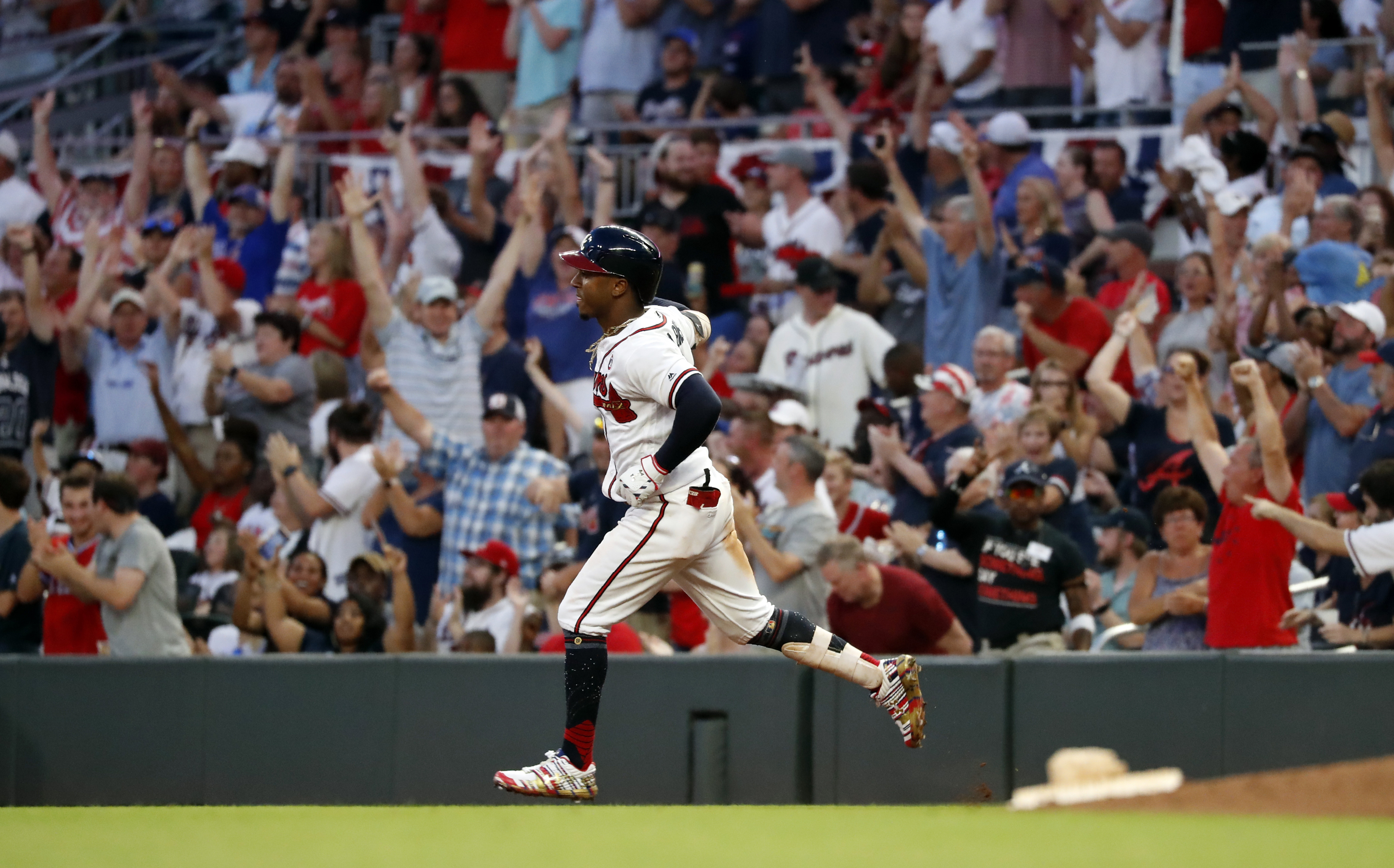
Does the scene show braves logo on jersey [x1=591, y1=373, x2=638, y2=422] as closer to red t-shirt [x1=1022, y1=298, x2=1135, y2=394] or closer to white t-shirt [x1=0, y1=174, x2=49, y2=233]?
red t-shirt [x1=1022, y1=298, x2=1135, y2=394]

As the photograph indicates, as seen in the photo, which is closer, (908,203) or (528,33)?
(908,203)

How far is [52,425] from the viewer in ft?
44.0

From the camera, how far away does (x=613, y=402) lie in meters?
6.17

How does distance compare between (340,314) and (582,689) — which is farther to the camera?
(340,314)

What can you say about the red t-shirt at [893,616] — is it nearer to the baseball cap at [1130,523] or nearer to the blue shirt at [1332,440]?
the baseball cap at [1130,523]

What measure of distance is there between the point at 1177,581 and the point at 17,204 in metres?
10.6

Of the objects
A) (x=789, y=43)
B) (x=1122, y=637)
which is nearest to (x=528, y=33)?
(x=789, y=43)

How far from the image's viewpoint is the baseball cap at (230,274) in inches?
523

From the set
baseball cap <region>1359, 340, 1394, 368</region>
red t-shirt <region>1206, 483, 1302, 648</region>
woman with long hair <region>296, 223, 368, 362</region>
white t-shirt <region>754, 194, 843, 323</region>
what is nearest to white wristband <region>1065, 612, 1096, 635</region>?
red t-shirt <region>1206, 483, 1302, 648</region>

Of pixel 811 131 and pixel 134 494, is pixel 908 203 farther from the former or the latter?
pixel 134 494

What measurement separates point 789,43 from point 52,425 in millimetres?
6453

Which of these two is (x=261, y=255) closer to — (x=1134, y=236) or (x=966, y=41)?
(x=966, y=41)

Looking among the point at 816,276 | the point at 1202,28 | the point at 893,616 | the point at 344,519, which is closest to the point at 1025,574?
the point at 893,616

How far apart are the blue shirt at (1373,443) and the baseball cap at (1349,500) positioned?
0.09 metres
